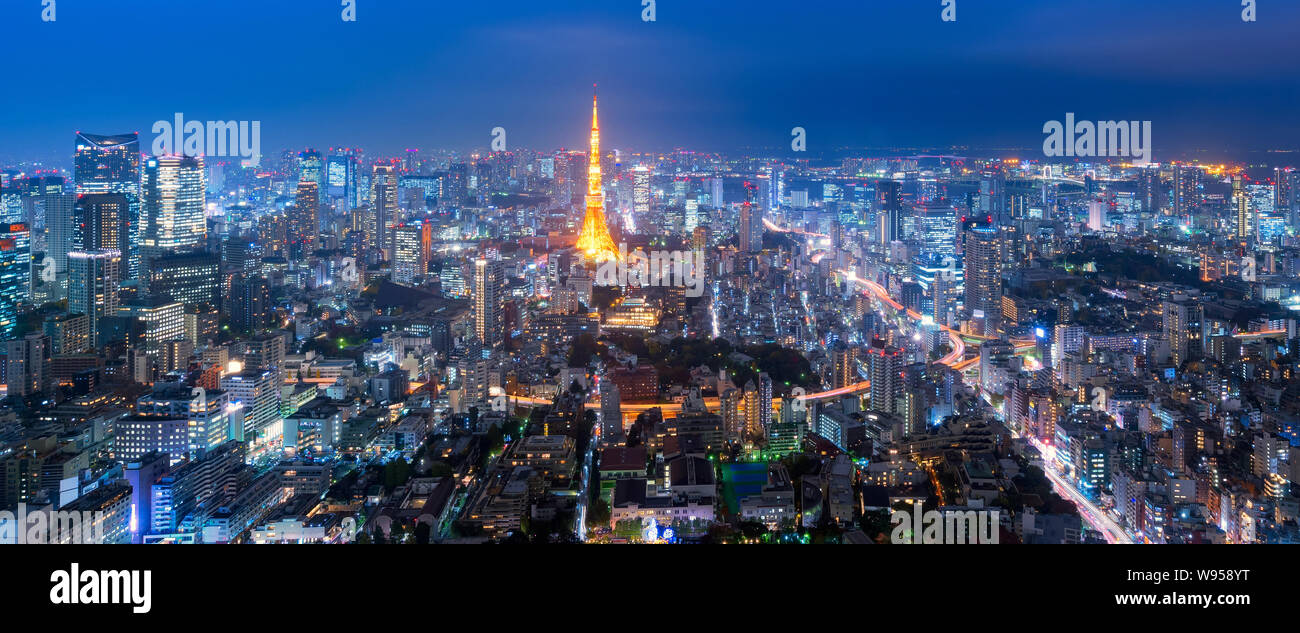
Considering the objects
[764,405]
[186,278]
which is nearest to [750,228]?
[764,405]

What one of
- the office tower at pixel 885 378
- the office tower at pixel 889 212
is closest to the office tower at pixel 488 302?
the office tower at pixel 885 378

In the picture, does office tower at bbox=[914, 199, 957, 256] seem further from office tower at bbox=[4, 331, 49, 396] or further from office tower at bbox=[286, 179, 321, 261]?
office tower at bbox=[4, 331, 49, 396]

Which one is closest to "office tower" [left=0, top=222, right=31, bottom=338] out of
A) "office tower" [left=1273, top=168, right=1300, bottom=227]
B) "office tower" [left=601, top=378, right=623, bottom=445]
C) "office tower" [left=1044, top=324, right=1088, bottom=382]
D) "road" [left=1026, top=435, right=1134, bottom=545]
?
"office tower" [left=601, top=378, right=623, bottom=445]

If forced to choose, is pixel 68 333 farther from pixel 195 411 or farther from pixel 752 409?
pixel 752 409

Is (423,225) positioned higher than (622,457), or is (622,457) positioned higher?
(423,225)

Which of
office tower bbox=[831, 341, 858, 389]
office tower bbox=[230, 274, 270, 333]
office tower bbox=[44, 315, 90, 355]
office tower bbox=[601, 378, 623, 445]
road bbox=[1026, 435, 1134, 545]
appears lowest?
road bbox=[1026, 435, 1134, 545]
